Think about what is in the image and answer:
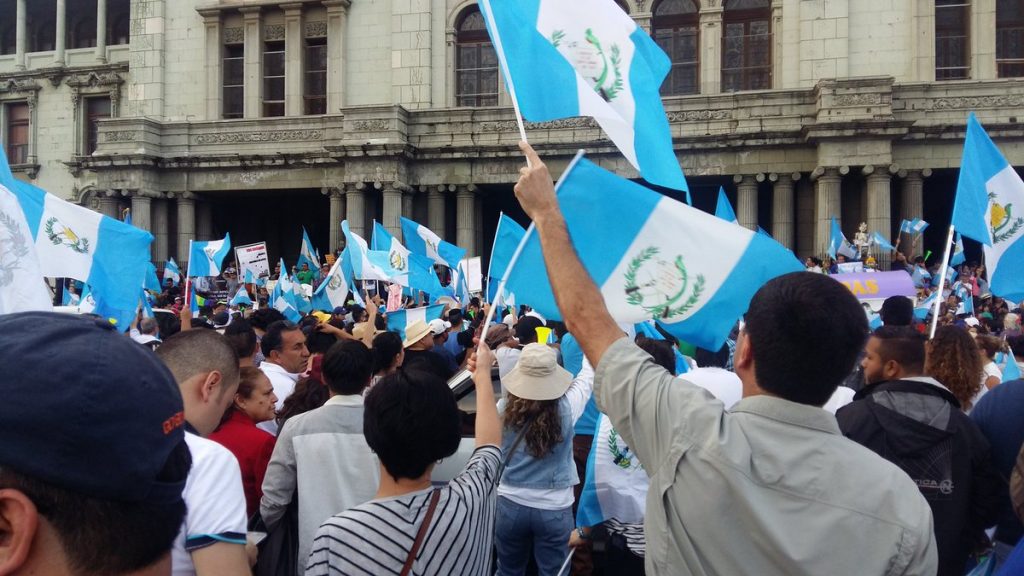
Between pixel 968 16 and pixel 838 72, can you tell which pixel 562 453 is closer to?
pixel 838 72

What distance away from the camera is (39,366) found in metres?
1.10

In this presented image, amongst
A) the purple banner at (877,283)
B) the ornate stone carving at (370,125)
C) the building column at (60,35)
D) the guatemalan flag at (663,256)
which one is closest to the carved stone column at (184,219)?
the ornate stone carving at (370,125)

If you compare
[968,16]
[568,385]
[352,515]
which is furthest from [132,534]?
[968,16]

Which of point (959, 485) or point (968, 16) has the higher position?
point (968, 16)

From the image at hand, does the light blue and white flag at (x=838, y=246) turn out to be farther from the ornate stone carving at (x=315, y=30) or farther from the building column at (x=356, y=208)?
the ornate stone carving at (x=315, y=30)

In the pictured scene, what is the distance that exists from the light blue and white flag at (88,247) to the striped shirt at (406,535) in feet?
15.0

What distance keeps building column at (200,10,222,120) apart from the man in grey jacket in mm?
27868

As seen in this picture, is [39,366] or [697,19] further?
[697,19]

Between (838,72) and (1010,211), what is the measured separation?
18364mm

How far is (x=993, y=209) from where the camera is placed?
5.96 m

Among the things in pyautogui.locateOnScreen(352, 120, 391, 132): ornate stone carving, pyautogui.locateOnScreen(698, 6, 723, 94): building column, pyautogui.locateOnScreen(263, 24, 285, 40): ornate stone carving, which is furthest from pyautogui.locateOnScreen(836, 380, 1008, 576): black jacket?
pyautogui.locateOnScreen(263, 24, 285, 40): ornate stone carving

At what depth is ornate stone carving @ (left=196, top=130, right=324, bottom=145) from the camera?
81.1 ft

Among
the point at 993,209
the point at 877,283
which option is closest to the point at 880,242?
the point at 877,283

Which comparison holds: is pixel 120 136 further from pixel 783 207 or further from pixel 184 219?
pixel 783 207
